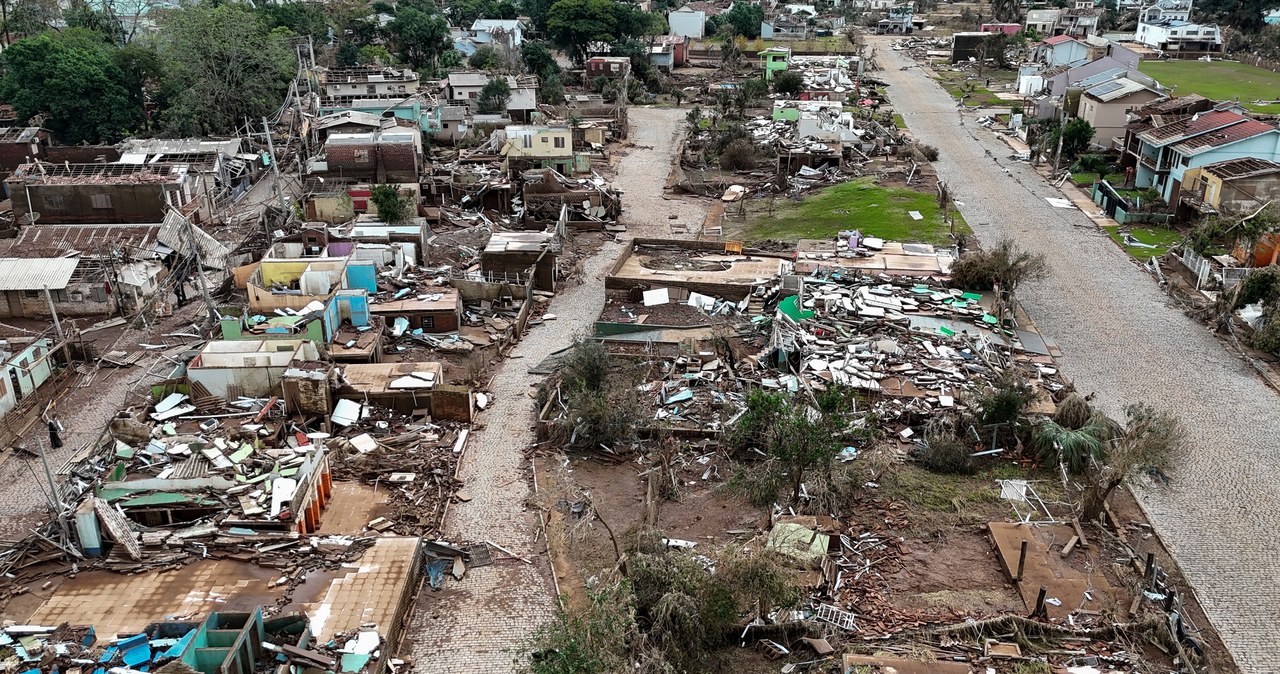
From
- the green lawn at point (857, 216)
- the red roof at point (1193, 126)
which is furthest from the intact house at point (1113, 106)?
the green lawn at point (857, 216)

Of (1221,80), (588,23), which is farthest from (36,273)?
(1221,80)

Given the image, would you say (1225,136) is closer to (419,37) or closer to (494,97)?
(494,97)

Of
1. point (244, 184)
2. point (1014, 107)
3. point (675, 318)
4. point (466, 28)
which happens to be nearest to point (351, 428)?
point (675, 318)

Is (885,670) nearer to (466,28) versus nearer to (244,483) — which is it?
(244,483)

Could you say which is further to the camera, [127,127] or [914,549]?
[127,127]

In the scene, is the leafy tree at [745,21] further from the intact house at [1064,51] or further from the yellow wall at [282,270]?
the yellow wall at [282,270]
